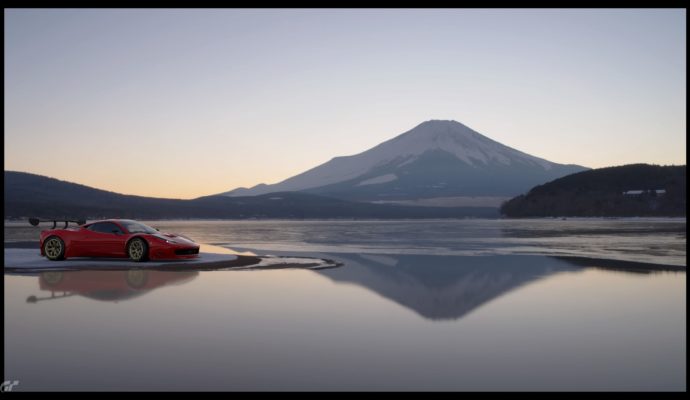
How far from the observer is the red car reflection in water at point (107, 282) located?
11.0 m

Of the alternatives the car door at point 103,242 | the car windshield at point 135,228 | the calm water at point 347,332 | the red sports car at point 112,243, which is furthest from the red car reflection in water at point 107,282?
the car windshield at point 135,228

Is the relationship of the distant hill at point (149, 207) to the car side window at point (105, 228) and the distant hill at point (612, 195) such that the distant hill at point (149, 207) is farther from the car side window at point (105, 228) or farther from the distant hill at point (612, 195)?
the car side window at point (105, 228)

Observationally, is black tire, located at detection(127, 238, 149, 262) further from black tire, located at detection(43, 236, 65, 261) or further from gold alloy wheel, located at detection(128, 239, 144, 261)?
black tire, located at detection(43, 236, 65, 261)

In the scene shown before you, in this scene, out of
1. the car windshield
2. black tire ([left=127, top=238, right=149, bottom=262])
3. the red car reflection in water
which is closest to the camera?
the red car reflection in water

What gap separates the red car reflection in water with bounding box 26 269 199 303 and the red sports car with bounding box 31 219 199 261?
92.0 inches

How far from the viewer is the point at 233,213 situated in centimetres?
17862

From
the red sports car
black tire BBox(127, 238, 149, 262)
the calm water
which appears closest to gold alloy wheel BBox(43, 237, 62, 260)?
the red sports car

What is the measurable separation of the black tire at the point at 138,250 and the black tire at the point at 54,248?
6.84ft

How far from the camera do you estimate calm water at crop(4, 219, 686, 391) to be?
570 cm

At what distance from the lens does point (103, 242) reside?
1848 centimetres

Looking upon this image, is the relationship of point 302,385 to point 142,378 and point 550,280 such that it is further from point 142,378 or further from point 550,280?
point 550,280

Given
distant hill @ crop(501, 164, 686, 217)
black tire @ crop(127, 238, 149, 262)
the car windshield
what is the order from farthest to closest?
1. distant hill @ crop(501, 164, 686, 217)
2. the car windshield
3. black tire @ crop(127, 238, 149, 262)
